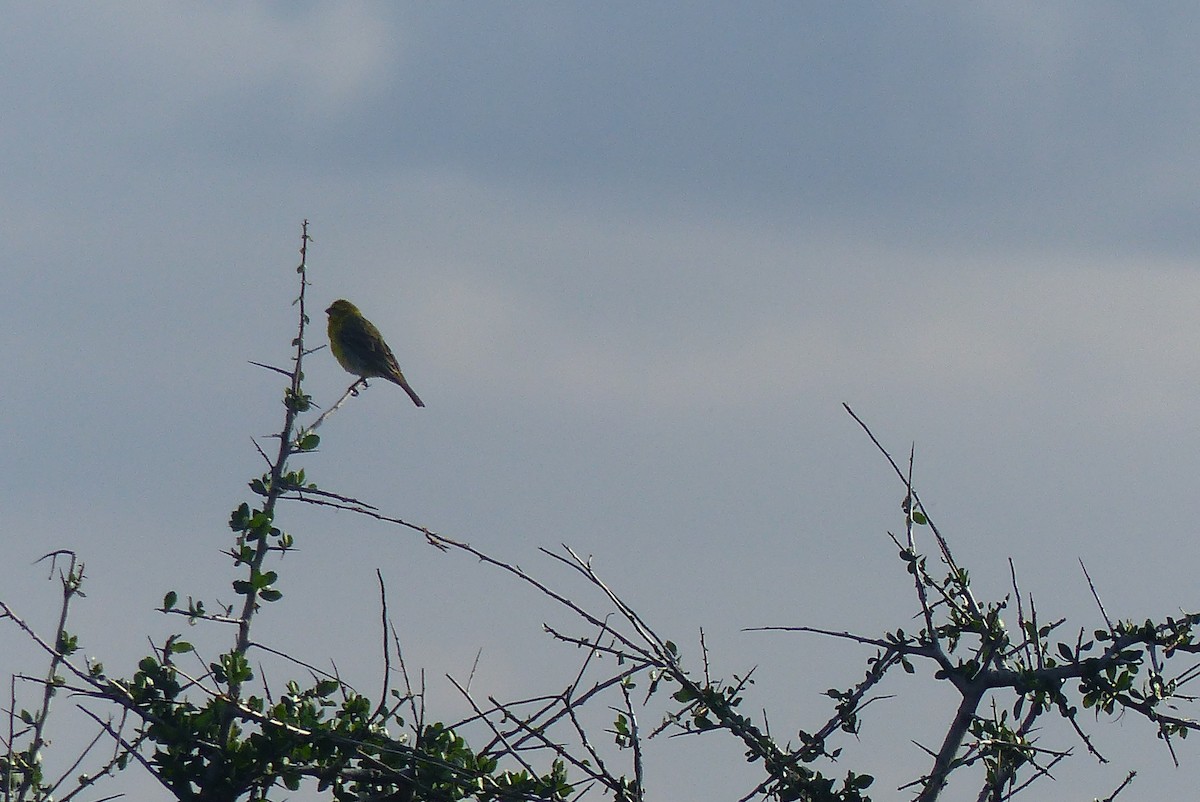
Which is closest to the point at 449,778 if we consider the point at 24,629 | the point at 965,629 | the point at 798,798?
the point at 798,798

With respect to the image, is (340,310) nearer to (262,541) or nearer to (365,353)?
(365,353)

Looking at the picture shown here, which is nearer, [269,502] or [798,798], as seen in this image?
[798,798]

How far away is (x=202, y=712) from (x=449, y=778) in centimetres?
107

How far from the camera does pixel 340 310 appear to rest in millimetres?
16156

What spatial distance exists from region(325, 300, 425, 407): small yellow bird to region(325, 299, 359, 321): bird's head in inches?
16.1

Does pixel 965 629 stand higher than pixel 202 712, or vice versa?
pixel 202 712

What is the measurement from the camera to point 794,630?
189 inches

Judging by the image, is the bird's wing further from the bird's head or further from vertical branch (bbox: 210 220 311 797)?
vertical branch (bbox: 210 220 311 797)

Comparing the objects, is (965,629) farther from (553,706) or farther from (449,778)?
(449,778)

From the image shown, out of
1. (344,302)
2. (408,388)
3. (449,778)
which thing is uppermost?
(344,302)

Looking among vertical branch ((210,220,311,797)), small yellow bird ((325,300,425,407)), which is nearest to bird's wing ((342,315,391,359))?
small yellow bird ((325,300,425,407))

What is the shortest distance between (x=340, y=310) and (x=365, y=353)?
1.38 metres

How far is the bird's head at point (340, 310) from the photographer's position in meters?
16.0

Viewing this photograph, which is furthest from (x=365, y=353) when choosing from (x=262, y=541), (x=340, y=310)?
(x=262, y=541)
